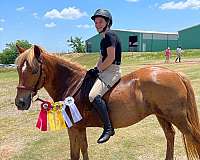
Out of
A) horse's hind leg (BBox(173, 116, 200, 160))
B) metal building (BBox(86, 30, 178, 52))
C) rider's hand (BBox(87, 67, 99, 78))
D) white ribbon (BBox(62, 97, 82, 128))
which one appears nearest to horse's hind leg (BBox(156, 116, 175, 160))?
horse's hind leg (BBox(173, 116, 200, 160))

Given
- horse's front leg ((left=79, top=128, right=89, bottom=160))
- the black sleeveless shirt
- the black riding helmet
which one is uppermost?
the black riding helmet

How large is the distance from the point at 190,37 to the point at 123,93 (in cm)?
6842

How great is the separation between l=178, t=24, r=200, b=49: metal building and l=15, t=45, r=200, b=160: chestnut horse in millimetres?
66353

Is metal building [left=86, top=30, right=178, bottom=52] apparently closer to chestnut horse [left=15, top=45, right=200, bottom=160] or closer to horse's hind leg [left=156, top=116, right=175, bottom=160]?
horse's hind leg [left=156, top=116, right=175, bottom=160]

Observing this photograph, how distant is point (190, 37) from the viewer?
71688 millimetres

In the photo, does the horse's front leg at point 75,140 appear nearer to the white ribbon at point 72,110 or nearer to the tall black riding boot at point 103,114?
the white ribbon at point 72,110

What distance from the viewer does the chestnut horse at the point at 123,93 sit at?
5746 mm

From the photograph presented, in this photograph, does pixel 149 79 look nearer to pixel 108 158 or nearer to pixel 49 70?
pixel 49 70

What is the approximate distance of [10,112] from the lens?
14094mm

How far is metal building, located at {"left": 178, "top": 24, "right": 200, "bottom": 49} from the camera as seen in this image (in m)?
70.9

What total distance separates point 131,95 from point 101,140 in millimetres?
854

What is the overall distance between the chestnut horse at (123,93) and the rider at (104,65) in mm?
179

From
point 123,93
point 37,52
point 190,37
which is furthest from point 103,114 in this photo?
point 190,37

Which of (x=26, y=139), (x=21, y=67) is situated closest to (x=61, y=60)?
(x=21, y=67)
